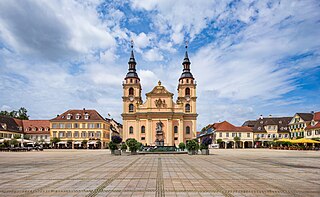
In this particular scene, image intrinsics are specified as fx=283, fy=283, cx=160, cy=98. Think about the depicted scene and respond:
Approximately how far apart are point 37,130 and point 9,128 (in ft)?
29.4

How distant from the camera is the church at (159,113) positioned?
247 ft

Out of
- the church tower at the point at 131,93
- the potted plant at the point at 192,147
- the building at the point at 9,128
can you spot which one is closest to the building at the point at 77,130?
the church tower at the point at 131,93

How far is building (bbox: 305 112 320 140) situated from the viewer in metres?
72.4

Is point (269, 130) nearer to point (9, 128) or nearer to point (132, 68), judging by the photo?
point (132, 68)

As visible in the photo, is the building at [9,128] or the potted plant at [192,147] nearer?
the potted plant at [192,147]

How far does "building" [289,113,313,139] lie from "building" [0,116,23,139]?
77247 millimetres

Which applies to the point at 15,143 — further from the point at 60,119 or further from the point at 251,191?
the point at 251,191

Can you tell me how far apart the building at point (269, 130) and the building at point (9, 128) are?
227 ft

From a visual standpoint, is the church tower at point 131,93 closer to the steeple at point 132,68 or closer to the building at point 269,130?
the steeple at point 132,68

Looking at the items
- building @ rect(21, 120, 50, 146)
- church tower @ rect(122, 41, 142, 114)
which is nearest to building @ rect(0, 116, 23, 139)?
building @ rect(21, 120, 50, 146)

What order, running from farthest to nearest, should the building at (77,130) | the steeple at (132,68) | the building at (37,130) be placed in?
1. the building at (37,130)
2. the steeple at (132,68)
3. the building at (77,130)

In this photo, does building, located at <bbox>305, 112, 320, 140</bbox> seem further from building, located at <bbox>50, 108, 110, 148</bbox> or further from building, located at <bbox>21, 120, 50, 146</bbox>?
building, located at <bbox>21, 120, 50, 146</bbox>

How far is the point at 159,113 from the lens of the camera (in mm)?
75875

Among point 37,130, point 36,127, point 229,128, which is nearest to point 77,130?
point 37,130
